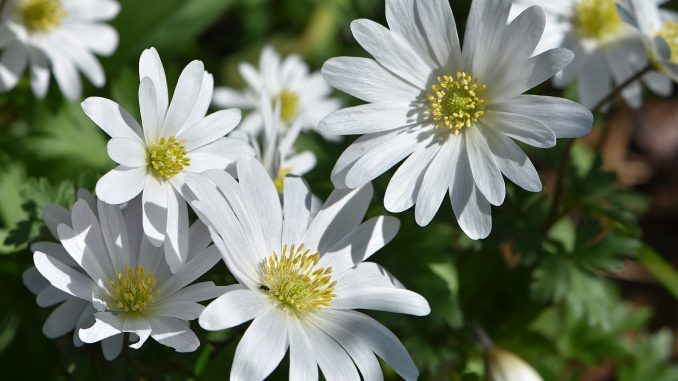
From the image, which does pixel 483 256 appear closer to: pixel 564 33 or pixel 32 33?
pixel 564 33

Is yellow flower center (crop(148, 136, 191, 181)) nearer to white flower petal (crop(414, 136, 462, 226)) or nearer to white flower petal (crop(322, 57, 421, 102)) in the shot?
white flower petal (crop(322, 57, 421, 102))

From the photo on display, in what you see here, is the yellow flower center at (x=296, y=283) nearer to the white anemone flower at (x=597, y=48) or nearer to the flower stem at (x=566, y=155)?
the flower stem at (x=566, y=155)

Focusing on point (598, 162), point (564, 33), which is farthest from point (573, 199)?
point (564, 33)

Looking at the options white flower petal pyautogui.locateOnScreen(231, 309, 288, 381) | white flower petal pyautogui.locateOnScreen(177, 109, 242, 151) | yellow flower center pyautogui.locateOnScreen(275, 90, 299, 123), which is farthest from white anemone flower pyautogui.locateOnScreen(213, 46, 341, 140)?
white flower petal pyautogui.locateOnScreen(231, 309, 288, 381)

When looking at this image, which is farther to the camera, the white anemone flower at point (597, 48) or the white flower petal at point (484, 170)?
the white anemone flower at point (597, 48)

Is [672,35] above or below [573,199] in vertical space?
above

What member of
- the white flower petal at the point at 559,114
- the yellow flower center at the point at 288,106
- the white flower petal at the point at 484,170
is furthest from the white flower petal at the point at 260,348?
the yellow flower center at the point at 288,106

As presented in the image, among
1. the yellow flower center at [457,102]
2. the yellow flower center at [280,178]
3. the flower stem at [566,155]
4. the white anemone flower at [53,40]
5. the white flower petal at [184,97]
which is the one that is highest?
the white anemone flower at [53,40]
